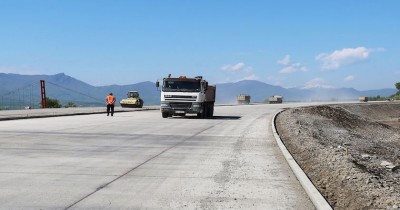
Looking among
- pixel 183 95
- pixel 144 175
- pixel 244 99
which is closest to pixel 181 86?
pixel 183 95

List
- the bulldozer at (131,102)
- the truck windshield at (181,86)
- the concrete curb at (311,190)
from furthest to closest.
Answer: the bulldozer at (131,102)
the truck windshield at (181,86)
the concrete curb at (311,190)

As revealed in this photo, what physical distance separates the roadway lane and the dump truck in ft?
48.3

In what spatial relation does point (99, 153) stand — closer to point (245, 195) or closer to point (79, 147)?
point (79, 147)

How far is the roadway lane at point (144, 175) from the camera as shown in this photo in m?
7.14

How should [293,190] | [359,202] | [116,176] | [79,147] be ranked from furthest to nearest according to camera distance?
[79,147] < [116,176] < [293,190] < [359,202]

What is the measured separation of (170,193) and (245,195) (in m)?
1.13

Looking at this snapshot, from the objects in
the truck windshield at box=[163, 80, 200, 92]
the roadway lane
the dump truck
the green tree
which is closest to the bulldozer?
the green tree

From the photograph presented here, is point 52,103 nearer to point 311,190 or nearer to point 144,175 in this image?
point 144,175

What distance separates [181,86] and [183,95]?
2.20 feet

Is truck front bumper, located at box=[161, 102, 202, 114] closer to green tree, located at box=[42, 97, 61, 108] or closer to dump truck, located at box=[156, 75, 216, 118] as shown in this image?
dump truck, located at box=[156, 75, 216, 118]

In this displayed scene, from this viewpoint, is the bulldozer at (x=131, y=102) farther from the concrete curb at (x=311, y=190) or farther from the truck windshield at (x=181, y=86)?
the concrete curb at (x=311, y=190)

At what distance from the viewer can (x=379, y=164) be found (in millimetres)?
12039

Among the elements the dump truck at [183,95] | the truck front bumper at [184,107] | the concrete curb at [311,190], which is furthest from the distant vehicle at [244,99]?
the concrete curb at [311,190]

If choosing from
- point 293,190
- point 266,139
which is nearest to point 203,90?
point 266,139
